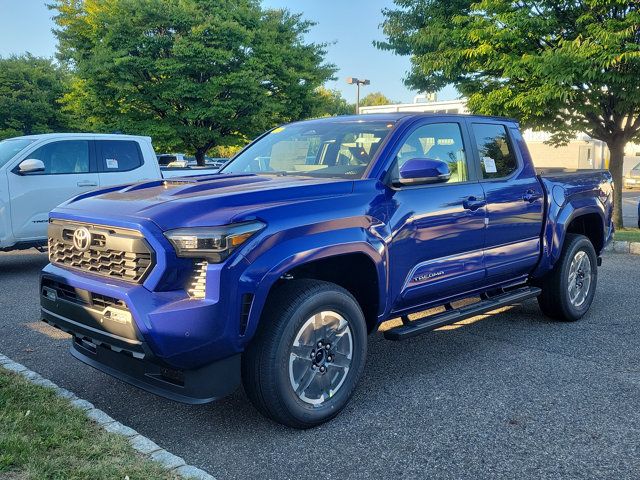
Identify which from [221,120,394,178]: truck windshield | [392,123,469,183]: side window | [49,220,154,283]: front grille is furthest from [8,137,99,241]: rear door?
[392,123,469,183]: side window

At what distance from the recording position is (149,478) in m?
2.77

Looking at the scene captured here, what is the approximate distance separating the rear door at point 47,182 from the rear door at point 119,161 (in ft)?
0.50

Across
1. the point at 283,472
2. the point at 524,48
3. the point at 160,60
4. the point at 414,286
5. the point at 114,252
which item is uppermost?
the point at 160,60

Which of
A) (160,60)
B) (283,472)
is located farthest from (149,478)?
(160,60)

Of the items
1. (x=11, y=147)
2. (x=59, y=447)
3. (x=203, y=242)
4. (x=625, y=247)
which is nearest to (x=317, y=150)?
(x=203, y=242)

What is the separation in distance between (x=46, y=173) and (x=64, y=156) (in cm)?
41

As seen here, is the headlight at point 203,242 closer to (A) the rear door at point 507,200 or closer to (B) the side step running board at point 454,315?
(B) the side step running board at point 454,315

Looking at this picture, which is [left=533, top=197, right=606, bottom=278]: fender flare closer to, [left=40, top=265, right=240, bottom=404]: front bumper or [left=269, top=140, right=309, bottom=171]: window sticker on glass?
[left=269, top=140, right=309, bottom=171]: window sticker on glass

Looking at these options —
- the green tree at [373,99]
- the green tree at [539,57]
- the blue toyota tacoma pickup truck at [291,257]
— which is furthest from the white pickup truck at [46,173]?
the green tree at [373,99]

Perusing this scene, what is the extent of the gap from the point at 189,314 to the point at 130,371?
700mm

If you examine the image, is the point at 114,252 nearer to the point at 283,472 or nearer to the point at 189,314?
the point at 189,314

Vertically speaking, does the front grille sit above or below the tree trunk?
below

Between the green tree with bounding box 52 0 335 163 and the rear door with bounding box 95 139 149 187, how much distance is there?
9.18 meters

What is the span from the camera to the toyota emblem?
350 cm
